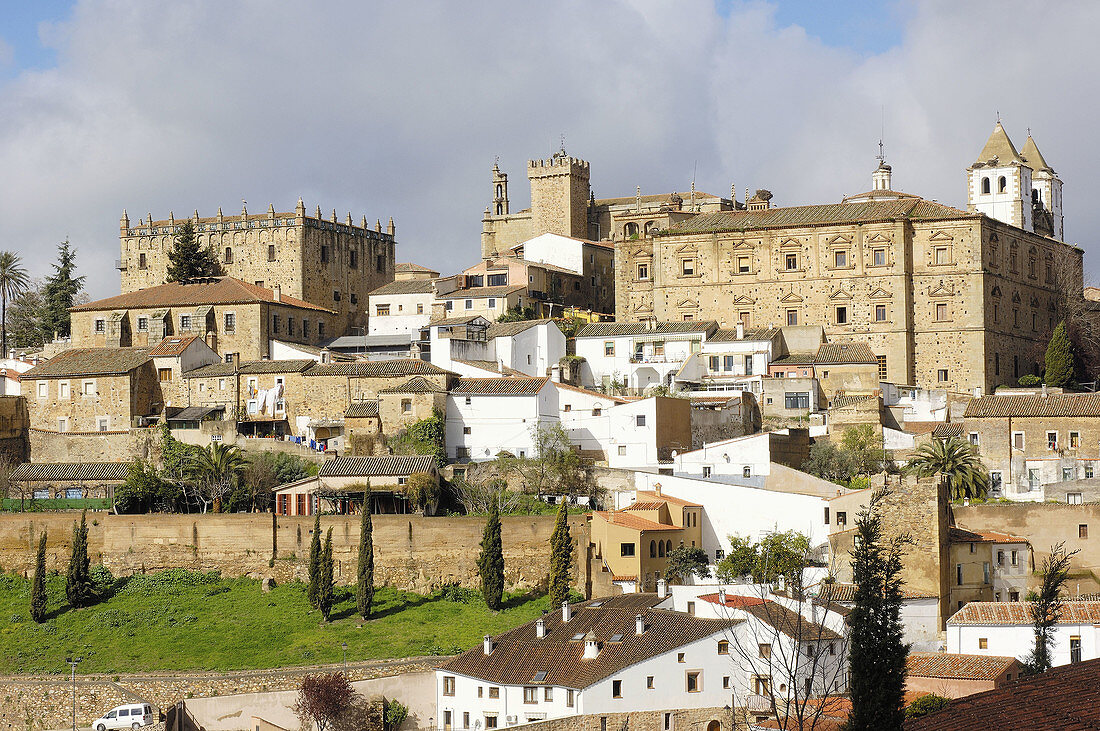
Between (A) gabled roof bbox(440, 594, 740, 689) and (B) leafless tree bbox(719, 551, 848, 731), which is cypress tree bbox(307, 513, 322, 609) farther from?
(B) leafless tree bbox(719, 551, 848, 731)

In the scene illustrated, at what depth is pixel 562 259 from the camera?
7831 centimetres

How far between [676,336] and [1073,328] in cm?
1954

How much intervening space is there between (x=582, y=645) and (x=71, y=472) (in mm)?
24211

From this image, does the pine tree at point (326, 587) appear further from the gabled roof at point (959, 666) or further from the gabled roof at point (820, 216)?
the gabled roof at point (820, 216)

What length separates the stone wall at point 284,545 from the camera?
5016 cm

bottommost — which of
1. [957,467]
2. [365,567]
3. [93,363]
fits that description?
[365,567]

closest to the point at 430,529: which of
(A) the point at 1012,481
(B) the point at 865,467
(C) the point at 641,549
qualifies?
(C) the point at 641,549

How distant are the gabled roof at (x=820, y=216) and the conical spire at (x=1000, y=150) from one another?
7.12 m

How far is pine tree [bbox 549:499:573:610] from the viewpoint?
48.2 m

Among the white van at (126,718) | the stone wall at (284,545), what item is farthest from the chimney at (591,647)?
the white van at (126,718)

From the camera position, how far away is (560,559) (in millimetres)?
48719

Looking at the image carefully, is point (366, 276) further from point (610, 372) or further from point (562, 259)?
point (610, 372)

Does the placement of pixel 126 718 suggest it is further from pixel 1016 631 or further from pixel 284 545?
pixel 1016 631

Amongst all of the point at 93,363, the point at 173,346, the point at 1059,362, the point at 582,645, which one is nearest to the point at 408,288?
the point at 173,346
